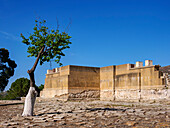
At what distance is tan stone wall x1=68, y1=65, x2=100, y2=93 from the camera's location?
21.8 meters

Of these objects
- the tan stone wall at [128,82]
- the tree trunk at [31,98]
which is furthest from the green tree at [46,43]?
the tan stone wall at [128,82]

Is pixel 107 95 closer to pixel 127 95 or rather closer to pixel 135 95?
pixel 127 95

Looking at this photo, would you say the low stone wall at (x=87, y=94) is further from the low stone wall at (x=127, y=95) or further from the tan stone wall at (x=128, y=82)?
the low stone wall at (x=127, y=95)

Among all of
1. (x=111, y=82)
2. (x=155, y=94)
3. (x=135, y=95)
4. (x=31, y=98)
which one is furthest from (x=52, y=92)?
(x=31, y=98)

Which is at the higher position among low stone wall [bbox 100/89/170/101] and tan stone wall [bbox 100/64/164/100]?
tan stone wall [bbox 100/64/164/100]

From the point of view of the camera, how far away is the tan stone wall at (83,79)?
21.8 m

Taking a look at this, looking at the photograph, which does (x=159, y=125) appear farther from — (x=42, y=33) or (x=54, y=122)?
(x=42, y=33)

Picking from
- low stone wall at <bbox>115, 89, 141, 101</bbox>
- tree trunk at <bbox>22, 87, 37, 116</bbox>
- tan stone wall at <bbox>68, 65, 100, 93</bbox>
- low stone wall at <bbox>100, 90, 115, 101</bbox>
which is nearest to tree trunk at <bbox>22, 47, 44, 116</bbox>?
tree trunk at <bbox>22, 87, 37, 116</bbox>

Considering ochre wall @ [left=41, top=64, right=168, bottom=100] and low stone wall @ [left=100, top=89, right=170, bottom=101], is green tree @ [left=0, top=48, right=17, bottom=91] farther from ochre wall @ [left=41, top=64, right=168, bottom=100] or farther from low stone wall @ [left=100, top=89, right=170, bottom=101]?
low stone wall @ [left=100, top=89, right=170, bottom=101]

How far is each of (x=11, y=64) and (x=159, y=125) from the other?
65.1 ft

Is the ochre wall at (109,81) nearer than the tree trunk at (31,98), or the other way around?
the tree trunk at (31,98)

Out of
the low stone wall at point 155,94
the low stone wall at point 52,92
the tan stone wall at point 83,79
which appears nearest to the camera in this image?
the low stone wall at point 155,94

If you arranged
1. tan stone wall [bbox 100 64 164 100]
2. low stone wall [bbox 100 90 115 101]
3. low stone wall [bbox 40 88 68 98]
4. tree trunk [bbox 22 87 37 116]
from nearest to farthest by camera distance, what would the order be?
tree trunk [bbox 22 87 37 116] → tan stone wall [bbox 100 64 164 100] → low stone wall [bbox 100 90 115 101] → low stone wall [bbox 40 88 68 98]

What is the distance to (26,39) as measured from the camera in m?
11.0
